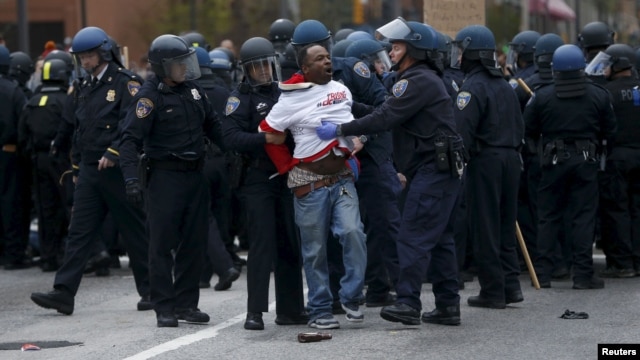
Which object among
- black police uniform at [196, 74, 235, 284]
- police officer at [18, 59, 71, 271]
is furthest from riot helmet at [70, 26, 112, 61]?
police officer at [18, 59, 71, 271]

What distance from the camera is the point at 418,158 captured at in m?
9.66

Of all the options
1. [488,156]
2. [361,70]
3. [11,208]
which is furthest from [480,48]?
[11,208]

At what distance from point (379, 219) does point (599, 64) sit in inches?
Answer: 136

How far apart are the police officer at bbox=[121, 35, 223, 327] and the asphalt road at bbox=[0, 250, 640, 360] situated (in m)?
0.30

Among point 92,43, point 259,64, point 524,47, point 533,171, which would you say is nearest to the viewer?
point 259,64

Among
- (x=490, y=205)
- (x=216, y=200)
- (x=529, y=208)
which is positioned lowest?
(x=529, y=208)

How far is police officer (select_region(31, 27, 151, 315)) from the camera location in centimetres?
1099

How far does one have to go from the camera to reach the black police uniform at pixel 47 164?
47.1 feet

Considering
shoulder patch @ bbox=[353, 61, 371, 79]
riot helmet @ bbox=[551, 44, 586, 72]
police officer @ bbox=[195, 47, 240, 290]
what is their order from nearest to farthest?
shoulder patch @ bbox=[353, 61, 371, 79] → riot helmet @ bbox=[551, 44, 586, 72] → police officer @ bbox=[195, 47, 240, 290]

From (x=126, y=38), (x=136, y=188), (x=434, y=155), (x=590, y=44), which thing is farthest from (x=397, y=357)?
(x=126, y=38)

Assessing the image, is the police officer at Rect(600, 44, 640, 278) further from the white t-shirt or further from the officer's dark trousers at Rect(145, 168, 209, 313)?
the officer's dark trousers at Rect(145, 168, 209, 313)

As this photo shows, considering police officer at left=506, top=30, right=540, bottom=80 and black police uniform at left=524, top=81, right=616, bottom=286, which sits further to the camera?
police officer at left=506, top=30, right=540, bottom=80

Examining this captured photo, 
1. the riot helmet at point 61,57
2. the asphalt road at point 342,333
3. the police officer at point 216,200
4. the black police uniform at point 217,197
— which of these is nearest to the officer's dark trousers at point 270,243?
the asphalt road at point 342,333

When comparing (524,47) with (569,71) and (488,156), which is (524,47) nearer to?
(569,71)
